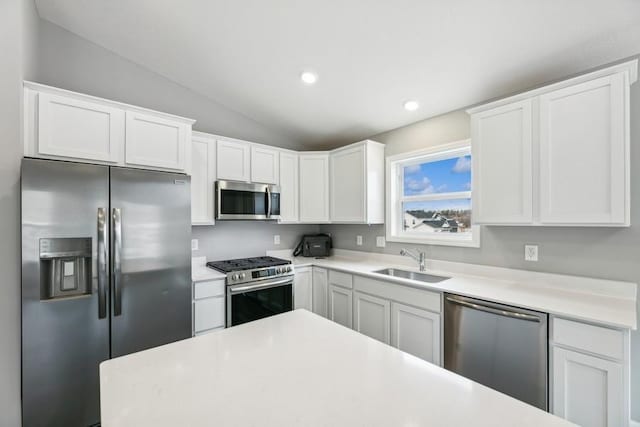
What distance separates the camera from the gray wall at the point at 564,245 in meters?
1.78

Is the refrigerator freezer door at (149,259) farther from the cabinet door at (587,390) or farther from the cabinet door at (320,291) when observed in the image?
the cabinet door at (587,390)

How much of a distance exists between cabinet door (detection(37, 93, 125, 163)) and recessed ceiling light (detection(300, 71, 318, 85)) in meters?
1.51

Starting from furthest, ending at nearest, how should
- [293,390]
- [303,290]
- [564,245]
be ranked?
[303,290]
[564,245]
[293,390]

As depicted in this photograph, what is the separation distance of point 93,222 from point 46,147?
591 millimetres

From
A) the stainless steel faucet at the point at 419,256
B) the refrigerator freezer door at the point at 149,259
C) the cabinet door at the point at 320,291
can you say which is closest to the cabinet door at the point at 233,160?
the refrigerator freezer door at the point at 149,259

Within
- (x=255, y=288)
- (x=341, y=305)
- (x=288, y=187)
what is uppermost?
(x=288, y=187)

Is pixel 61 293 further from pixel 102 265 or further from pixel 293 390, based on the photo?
pixel 293 390

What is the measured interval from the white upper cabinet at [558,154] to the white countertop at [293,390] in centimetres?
155

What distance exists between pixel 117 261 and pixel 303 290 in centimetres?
186

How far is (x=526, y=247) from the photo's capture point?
87.5 inches

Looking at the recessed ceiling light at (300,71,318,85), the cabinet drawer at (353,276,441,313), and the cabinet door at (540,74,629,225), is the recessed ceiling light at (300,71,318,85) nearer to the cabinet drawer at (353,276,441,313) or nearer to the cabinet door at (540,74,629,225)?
the cabinet door at (540,74,629,225)

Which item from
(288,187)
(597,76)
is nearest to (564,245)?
(597,76)

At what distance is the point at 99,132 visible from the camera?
2027 mm

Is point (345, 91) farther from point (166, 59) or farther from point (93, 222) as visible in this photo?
point (93, 222)
